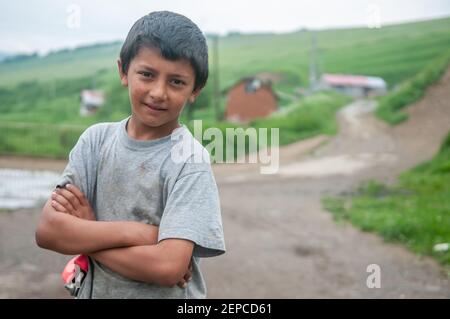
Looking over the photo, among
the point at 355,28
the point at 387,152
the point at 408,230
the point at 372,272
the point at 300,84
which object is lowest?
the point at 372,272

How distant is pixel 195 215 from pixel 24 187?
948cm

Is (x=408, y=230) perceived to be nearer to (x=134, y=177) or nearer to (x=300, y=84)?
(x=134, y=177)

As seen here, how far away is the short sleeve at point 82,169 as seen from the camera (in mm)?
1580

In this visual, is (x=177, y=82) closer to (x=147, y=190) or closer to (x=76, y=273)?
(x=147, y=190)

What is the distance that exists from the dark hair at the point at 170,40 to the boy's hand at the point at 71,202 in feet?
1.34

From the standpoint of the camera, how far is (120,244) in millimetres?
1485

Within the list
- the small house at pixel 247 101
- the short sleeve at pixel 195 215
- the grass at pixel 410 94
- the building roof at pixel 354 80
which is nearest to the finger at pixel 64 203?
the short sleeve at pixel 195 215

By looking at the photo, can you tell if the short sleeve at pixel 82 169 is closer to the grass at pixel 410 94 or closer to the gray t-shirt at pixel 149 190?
the gray t-shirt at pixel 149 190

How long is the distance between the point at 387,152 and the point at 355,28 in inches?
1750

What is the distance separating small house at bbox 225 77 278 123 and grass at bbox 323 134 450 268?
18.4m

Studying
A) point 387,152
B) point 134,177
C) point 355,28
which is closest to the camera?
point 134,177

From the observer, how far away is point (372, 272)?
5195 mm
